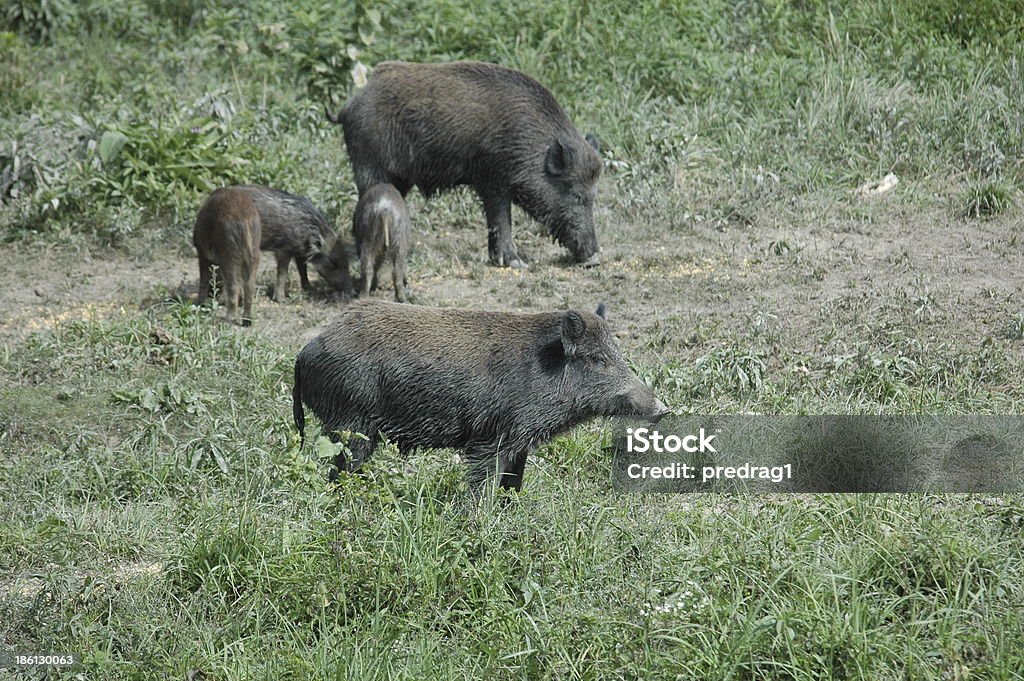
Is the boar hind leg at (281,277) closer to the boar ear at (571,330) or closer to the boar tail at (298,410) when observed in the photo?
the boar tail at (298,410)

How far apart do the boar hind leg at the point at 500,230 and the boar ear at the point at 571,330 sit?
3.73 metres

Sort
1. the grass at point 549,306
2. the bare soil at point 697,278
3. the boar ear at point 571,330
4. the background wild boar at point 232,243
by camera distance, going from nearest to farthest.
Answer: the grass at point 549,306 → the boar ear at point 571,330 → the bare soil at point 697,278 → the background wild boar at point 232,243

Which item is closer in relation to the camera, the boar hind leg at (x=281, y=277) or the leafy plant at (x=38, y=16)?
the boar hind leg at (x=281, y=277)

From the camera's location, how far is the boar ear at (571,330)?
5.78 metres

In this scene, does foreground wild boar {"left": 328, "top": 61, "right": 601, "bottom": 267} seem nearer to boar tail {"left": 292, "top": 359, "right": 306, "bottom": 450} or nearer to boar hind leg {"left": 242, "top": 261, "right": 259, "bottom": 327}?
boar hind leg {"left": 242, "top": 261, "right": 259, "bottom": 327}

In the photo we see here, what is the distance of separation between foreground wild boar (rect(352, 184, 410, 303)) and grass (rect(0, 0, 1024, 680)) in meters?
0.31

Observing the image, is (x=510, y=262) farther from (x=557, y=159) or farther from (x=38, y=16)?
(x=38, y=16)

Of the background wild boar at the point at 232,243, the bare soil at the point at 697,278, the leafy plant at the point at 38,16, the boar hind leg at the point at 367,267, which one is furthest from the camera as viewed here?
the leafy plant at the point at 38,16

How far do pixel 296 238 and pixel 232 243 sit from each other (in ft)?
2.07

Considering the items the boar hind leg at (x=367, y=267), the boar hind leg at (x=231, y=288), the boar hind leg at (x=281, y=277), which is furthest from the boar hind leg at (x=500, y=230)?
the boar hind leg at (x=231, y=288)

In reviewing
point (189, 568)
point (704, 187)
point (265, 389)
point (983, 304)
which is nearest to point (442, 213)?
point (704, 187)

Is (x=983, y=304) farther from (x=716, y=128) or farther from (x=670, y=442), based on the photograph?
(x=716, y=128)

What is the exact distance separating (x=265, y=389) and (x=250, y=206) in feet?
5.32

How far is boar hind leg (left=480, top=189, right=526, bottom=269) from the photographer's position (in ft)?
31.3
